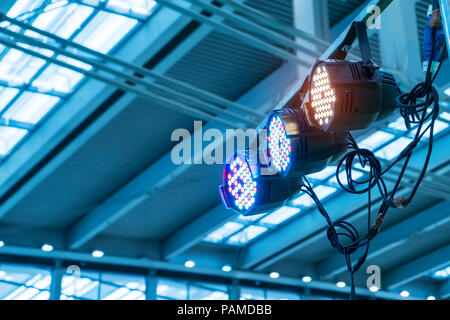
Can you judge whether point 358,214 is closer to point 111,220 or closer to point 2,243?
point 111,220

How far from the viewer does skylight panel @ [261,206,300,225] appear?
631 inches

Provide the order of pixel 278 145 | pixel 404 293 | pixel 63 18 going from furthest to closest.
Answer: pixel 404 293
pixel 63 18
pixel 278 145

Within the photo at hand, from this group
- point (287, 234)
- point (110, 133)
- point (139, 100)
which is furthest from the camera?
point (287, 234)

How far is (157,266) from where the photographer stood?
16703 mm

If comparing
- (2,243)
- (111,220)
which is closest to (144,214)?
(111,220)

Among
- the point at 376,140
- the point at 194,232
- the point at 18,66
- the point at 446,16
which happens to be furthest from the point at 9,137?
the point at 446,16

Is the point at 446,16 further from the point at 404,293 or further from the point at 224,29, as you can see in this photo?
the point at 404,293

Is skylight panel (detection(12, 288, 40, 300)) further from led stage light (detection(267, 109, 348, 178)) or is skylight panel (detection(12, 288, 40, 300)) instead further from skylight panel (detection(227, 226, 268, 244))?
led stage light (detection(267, 109, 348, 178))

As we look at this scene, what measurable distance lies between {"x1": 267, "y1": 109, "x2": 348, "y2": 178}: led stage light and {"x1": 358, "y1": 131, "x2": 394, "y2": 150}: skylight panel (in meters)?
10.4

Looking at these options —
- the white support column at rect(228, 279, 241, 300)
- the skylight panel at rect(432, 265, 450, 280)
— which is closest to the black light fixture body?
the white support column at rect(228, 279, 241, 300)

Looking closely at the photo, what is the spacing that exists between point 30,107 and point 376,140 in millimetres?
6471

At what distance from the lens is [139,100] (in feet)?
35.5

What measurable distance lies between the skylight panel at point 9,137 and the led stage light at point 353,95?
9642 mm

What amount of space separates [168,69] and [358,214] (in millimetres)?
7040
